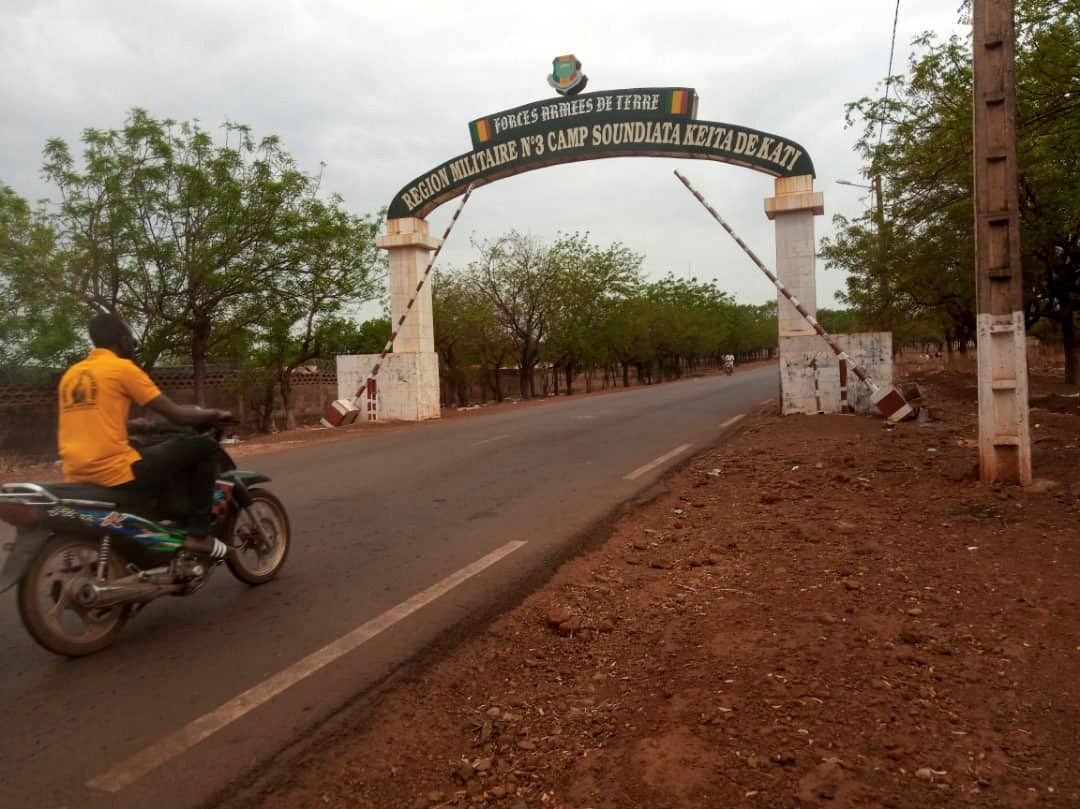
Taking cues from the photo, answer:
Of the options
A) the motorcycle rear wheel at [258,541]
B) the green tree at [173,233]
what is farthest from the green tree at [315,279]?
the motorcycle rear wheel at [258,541]

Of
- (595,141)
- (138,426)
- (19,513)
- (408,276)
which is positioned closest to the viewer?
(19,513)

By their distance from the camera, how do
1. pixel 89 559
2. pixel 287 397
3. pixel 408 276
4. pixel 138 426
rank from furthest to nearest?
pixel 287 397 < pixel 408 276 < pixel 138 426 < pixel 89 559

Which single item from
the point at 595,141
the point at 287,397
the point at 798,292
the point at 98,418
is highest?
the point at 595,141

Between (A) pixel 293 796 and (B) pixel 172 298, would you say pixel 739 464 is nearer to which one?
(A) pixel 293 796

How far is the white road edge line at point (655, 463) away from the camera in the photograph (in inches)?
349

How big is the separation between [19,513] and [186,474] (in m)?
0.83

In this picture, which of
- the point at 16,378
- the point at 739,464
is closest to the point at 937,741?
the point at 739,464

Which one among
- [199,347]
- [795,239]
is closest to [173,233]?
[199,347]

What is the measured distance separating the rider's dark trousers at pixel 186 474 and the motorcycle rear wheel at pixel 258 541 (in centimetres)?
44

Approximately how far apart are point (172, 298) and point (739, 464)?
16.3 m

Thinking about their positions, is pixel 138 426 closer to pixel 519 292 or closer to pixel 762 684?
pixel 762 684

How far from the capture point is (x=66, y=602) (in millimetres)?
3811

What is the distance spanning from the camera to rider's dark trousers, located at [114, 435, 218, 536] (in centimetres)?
416

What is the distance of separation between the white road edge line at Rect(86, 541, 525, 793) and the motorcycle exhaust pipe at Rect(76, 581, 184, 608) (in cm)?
97
